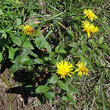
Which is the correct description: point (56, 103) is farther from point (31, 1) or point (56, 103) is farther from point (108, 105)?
point (31, 1)

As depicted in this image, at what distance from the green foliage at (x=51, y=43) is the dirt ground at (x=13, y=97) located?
0.28 ft

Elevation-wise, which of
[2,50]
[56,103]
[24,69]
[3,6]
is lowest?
[56,103]

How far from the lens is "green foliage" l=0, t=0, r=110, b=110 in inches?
58.3

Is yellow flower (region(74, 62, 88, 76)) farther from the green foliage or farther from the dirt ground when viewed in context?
the dirt ground

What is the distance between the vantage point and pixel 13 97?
1.69 metres

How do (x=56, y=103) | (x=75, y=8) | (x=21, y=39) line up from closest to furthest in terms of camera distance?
(x=21, y=39)
(x=56, y=103)
(x=75, y=8)

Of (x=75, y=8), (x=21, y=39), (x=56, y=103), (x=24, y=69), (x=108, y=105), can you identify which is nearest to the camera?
(x=21, y=39)

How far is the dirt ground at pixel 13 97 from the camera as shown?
163 cm

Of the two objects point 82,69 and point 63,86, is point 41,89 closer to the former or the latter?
point 63,86

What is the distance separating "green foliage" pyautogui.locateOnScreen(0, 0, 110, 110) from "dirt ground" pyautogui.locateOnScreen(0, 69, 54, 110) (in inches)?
3.4

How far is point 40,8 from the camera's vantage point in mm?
2084

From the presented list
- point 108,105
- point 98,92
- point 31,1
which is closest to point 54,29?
point 31,1

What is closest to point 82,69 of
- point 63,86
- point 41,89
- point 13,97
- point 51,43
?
point 63,86

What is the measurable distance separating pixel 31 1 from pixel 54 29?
42 centimetres
